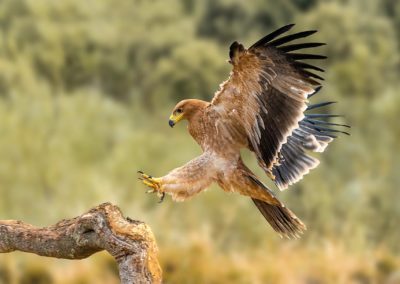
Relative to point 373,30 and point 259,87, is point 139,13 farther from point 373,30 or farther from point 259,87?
point 259,87

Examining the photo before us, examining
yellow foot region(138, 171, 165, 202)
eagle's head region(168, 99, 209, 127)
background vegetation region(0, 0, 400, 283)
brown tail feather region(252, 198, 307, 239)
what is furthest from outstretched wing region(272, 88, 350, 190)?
background vegetation region(0, 0, 400, 283)

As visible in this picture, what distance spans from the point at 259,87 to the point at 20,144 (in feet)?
23.1

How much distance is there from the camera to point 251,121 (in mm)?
4676

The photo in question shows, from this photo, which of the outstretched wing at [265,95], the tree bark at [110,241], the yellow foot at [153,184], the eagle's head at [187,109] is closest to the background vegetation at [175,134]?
the eagle's head at [187,109]

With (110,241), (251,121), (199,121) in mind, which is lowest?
(110,241)

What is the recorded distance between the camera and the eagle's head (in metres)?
4.80

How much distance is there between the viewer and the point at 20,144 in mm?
11336

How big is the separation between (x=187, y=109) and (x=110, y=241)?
1.20 m

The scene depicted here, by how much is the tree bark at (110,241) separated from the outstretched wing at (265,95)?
38.5 inches

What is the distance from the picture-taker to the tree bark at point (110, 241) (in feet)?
12.0

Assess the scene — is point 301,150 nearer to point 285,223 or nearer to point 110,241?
point 285,223

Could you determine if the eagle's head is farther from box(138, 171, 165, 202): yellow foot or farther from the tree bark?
the tree bark

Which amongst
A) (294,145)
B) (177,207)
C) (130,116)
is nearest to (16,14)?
(130,116)

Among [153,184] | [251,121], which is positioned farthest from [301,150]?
[153,184]
